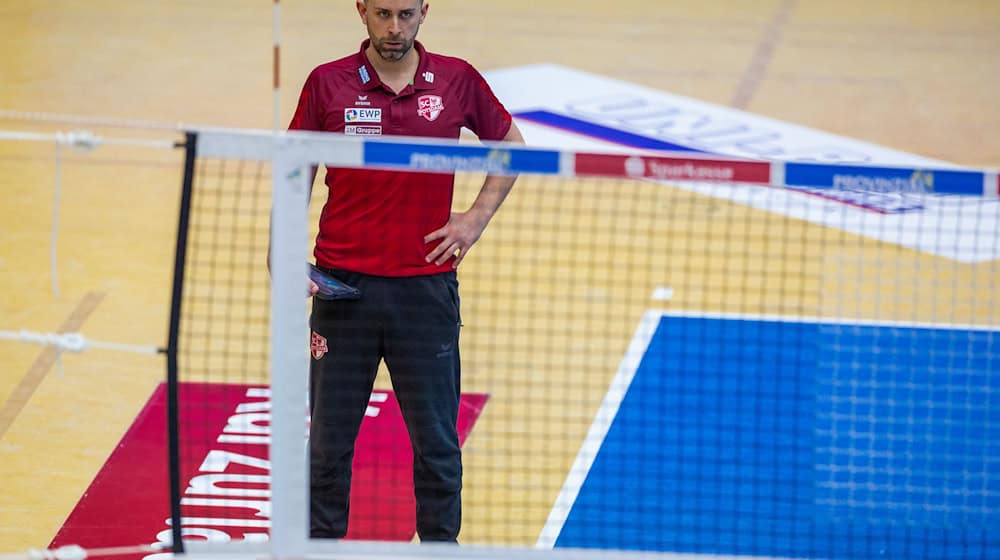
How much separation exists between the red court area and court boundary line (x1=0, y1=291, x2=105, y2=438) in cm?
66

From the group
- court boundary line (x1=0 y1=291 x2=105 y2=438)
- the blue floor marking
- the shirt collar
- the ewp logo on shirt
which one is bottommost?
court boundary line (x1=0 y1=291 x2=105 y2=438)

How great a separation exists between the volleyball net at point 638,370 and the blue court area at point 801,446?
0.05 ft

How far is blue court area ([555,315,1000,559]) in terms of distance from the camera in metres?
6.67

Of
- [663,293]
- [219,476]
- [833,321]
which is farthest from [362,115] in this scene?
[833,321]

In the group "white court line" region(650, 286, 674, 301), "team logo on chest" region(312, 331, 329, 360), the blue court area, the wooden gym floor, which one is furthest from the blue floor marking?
"team logo on chest" region(312, 331, 329, 360)

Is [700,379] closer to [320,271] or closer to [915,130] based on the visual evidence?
[320,271]

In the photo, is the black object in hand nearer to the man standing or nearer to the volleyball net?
the man standing

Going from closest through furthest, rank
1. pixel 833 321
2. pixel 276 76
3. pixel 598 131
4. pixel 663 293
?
pixel 833 321, pixel 663 293, pixel 276 76, pixel 598 131

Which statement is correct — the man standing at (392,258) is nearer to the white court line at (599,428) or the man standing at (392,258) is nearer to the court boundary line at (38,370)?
the white court line at (599,428)

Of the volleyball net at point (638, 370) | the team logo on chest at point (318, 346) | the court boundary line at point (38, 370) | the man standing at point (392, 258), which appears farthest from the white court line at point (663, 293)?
the team logo on chest at point (318, 346)

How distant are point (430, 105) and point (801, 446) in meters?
3.07

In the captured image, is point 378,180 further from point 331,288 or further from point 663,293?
point 663,293

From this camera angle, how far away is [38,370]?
27.6 ft

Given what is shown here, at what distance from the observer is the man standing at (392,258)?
5.66 m
